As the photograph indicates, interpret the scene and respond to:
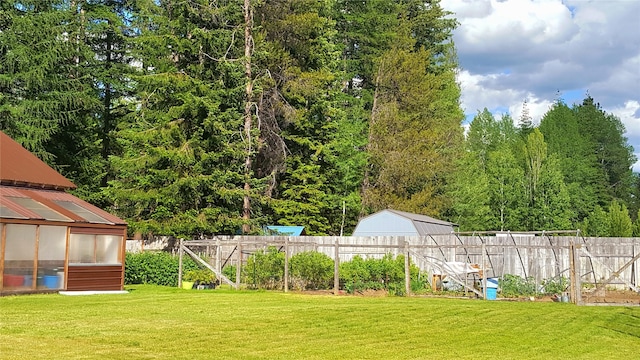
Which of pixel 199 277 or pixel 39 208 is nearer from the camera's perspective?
pixel 39 208

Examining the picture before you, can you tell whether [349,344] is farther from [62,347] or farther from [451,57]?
[451,57]

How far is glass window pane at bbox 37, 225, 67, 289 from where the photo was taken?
1922cm

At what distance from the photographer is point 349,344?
1042cm

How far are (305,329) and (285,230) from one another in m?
19.8

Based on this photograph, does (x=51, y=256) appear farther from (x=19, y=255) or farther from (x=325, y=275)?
(x=325, y=275)

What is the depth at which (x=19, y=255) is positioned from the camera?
18.7 meters

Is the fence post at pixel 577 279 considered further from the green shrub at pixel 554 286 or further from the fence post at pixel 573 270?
the green shrub at pixel 554 286

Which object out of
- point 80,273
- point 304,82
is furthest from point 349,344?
point 304,82

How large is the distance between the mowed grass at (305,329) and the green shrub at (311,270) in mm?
4412

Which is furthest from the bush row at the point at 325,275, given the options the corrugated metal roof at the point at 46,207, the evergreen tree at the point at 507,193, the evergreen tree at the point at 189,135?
the evergreen tree at the point at 507,193

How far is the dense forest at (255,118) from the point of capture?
2842 cm

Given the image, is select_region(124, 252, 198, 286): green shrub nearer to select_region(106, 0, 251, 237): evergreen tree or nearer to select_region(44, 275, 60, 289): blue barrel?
select_region(106, 0, 251, 237): evergreen tree

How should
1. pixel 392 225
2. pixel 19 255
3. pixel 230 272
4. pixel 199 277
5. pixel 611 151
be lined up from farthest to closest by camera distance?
pixel 611 151
pixel 392 225
pixel 230 272
pixel 199 277
pixel 19 255

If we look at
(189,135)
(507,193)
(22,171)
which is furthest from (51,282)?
(507,193)
